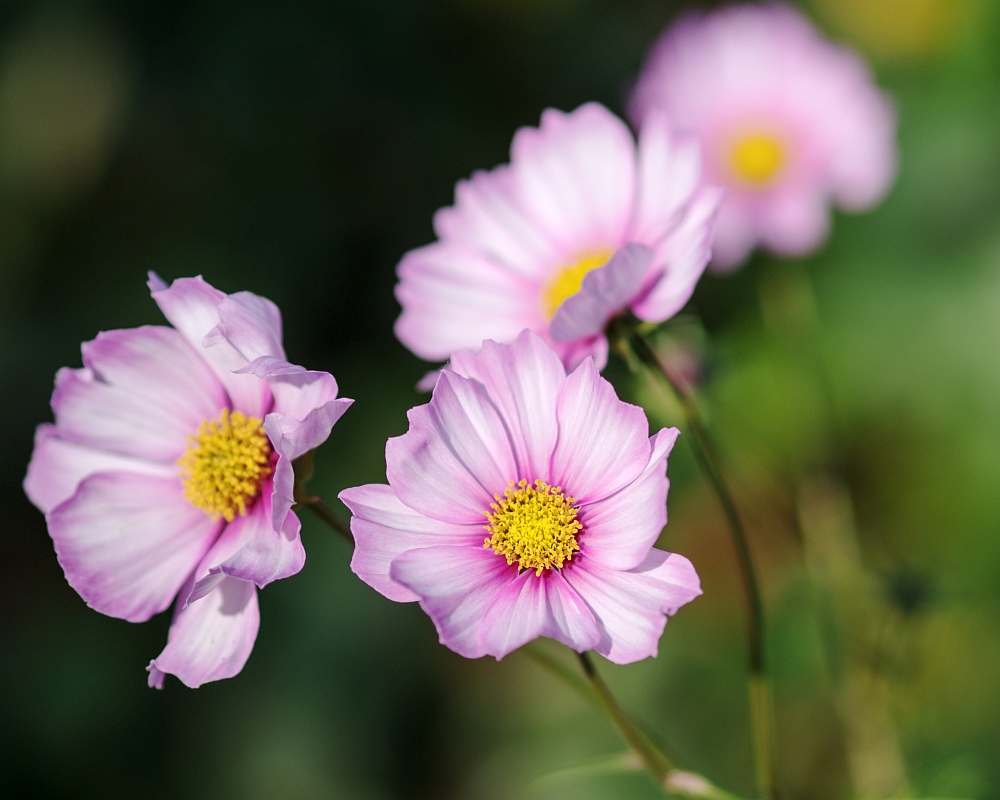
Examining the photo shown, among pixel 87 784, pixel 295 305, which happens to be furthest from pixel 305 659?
pixel 295 305

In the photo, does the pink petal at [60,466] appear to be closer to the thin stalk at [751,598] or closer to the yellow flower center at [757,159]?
the thin stalk at [751,598]

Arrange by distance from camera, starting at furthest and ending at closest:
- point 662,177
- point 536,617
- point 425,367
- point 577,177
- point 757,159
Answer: point 425,367, point 757,159, point 577,177, point 662,177, point 536,617

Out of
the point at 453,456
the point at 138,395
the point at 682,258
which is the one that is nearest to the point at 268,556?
the point at 453,456

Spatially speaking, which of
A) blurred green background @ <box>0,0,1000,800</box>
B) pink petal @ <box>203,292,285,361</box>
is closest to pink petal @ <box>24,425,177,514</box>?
pink petal @ <box>203,292,285,361</box>

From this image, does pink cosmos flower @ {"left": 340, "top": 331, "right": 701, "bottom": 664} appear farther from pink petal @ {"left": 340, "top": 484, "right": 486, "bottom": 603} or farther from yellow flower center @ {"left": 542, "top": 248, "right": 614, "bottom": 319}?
yellow flower center @ {"left": 542, "top": 248, "right": 614, "bottom": 319}

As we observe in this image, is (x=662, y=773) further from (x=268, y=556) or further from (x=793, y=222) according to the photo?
(x=793, y=222)

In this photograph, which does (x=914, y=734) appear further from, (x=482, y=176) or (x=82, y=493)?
(x=82, y=493)

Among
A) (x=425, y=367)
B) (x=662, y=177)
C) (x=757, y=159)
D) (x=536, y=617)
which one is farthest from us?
(x=425, y=367)
